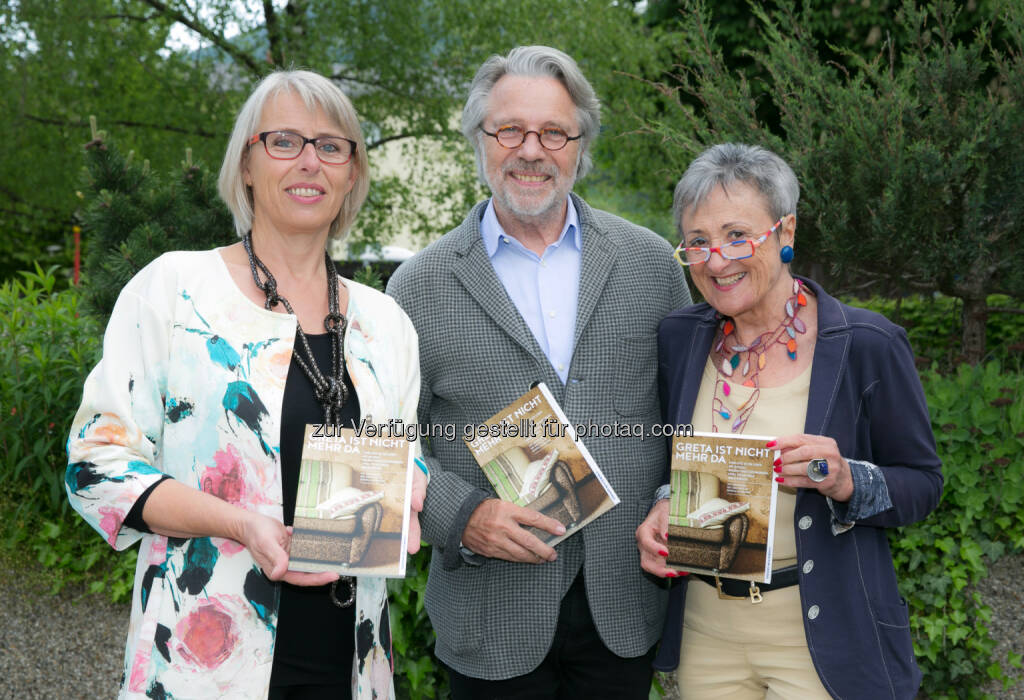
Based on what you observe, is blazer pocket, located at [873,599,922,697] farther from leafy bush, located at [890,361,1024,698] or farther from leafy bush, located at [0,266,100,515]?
leafy bush, located at [0,266,100,515]

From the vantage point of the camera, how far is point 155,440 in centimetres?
212

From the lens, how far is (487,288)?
2.88 meters

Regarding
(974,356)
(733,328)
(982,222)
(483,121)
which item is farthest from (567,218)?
(974,356)

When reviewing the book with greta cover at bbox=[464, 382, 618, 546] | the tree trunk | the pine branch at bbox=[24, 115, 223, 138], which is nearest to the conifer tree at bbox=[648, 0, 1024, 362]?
the tree trunk

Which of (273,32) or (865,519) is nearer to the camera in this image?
(865,519)

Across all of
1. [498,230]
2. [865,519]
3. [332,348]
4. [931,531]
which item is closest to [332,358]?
[332,348]

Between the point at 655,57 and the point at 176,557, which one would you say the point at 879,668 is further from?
the point at 655,57

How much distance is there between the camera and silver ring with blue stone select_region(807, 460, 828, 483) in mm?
2271

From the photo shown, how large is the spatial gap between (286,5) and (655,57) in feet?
15.4

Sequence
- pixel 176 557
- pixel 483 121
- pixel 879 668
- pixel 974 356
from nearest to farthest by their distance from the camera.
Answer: pixel 176 557
pixel 879 668
pixel 483 121
pixel 974 356

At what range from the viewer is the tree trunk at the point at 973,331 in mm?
5492

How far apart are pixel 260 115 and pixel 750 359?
1.58 metres

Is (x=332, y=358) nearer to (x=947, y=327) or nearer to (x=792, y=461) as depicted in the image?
(x=792, y=461)

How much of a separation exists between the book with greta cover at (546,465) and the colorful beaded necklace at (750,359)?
0.41 meters
